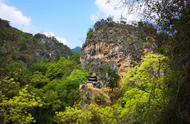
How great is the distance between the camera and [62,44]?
138125 millimetres

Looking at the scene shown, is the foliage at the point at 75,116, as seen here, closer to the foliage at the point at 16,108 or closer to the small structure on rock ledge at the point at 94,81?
the foliage at the point at 16,108

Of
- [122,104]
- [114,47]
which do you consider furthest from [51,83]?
[122,104]

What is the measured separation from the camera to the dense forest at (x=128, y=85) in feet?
27.5

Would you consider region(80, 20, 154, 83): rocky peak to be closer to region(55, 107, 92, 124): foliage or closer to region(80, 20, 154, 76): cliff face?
region(80, 20, 154, 76): cliff face

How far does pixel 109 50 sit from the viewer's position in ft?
235

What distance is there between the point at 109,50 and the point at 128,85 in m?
38.1

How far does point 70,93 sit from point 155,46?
53660 millimetres

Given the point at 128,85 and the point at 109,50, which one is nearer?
the point at 128,85

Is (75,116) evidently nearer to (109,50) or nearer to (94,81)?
(94,81)

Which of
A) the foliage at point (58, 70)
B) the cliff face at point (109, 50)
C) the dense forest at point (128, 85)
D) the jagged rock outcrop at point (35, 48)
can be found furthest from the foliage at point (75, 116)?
the jagged rock outcrop at point (35, 48)

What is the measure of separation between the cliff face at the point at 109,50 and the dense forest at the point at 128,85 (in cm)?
40

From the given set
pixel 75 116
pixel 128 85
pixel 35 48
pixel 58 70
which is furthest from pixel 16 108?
pixel 35 48

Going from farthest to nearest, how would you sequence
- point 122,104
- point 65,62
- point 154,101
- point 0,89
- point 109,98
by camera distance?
point 65,62 → point 109,98 → point 122,104 → point 0,89 → point 154,101

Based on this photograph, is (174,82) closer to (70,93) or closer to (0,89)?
(0,89)
